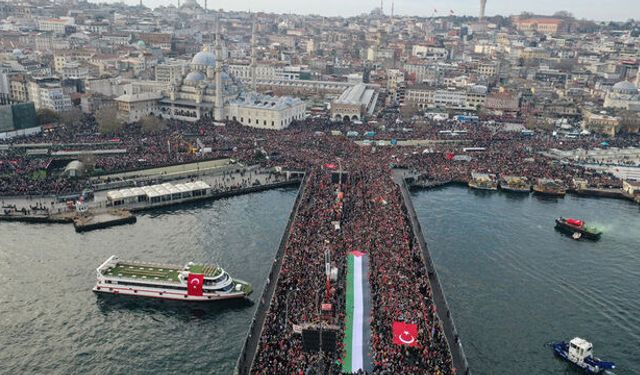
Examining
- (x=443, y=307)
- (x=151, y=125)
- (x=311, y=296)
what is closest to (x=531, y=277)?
(x=443, y=307)

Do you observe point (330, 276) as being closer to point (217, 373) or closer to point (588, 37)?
point (217, 373)

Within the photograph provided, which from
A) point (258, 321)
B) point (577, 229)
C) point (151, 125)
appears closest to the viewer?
point (258, 321)

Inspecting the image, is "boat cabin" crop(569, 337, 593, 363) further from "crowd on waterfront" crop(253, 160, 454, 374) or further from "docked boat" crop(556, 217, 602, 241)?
"docked boat" crop(556, 217, 602, 241)

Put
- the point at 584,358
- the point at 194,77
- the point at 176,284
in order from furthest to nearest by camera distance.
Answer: the point at 194,77, the point at 176,284, the point at 584,358

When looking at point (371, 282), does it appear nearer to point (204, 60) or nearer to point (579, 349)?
point (579, 349)

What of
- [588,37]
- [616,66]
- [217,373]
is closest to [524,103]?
[616,66]

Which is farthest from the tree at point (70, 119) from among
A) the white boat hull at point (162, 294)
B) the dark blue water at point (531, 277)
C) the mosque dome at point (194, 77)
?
the dark blue water at point (531, 277)

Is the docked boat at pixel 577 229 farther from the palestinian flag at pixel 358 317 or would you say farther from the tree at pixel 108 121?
the tree at pixel 108 121
